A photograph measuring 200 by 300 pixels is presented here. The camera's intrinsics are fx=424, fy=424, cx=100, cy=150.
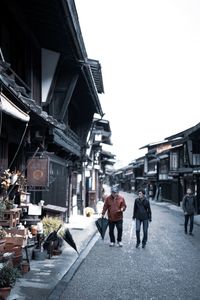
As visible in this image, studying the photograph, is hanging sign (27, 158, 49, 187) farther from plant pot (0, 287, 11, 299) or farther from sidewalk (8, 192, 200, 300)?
plant pot (0, 287, 11, 299)

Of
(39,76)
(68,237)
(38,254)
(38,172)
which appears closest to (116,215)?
(68,237)

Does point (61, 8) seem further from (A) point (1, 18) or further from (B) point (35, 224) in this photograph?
(B) point (35, 224)

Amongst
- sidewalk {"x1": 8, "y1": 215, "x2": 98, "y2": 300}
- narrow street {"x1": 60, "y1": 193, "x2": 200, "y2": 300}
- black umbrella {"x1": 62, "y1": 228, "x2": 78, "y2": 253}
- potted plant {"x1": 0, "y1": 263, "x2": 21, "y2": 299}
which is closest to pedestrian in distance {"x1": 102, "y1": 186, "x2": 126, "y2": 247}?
narrow street {"x1": 60, "y1": 193, "x2": 200, "y2": 300}

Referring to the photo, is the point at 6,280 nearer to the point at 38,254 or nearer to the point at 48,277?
the point at 48,277

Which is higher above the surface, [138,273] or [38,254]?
[38,254]

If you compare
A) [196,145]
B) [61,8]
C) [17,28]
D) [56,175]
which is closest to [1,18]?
[17,28]

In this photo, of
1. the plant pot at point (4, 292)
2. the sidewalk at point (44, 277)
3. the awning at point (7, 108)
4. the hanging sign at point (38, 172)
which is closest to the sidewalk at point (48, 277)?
the sidewalk at point (44, 277)

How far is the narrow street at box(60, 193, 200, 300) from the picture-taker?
26.4 feet

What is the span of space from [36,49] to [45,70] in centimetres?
89

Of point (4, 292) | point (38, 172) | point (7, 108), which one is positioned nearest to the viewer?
point (7, 108)

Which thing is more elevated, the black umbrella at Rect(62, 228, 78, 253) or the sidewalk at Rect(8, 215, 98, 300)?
the black umbrella at Rect(62, 228, 78, 253)

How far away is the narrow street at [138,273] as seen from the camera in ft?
26.4

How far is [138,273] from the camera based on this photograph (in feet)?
32.5

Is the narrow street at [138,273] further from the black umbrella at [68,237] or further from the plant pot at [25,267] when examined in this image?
the plant pot at [25,267]
